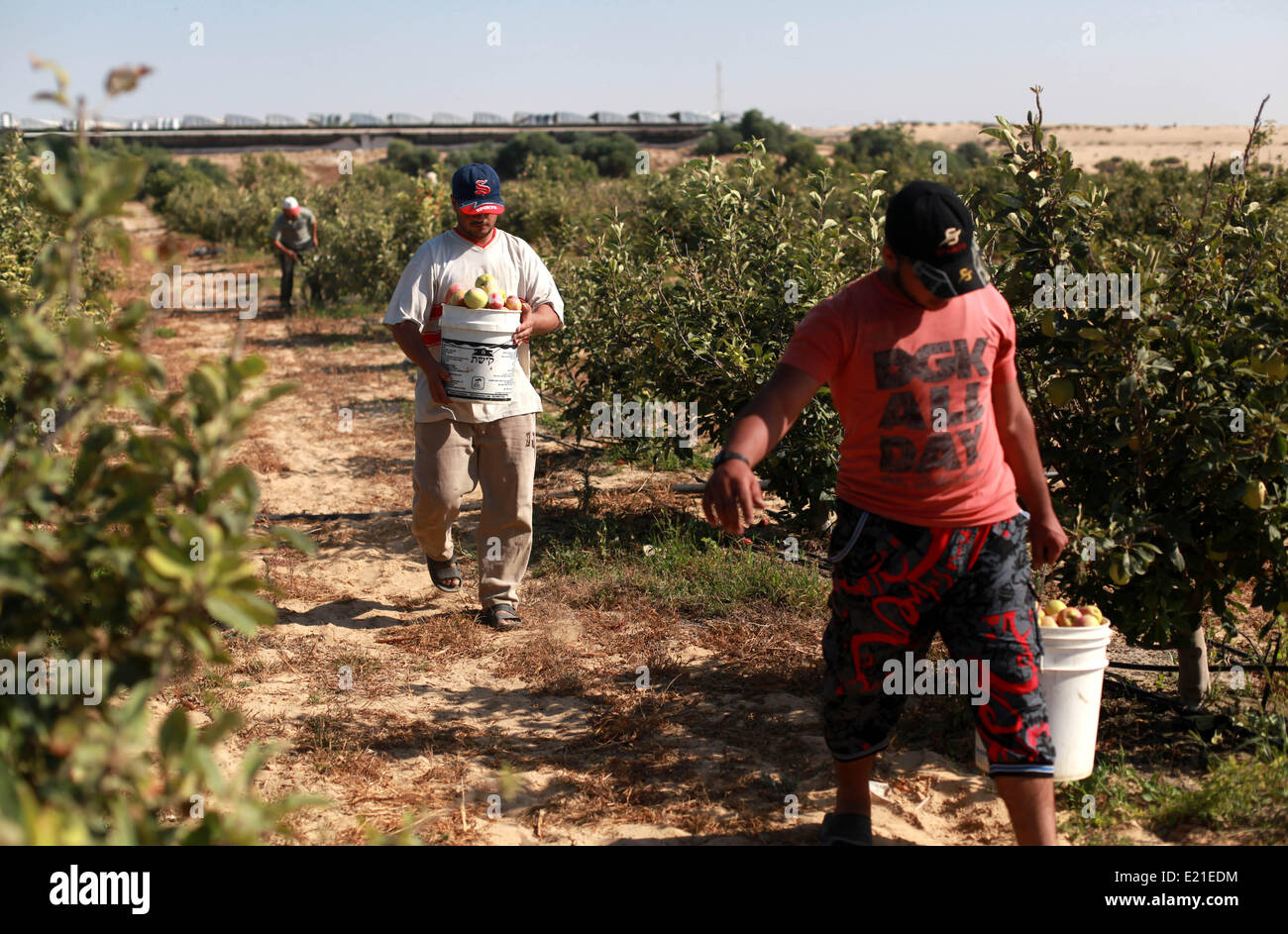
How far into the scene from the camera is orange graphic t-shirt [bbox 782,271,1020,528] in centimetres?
269

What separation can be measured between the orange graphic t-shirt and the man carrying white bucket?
7.42 ft

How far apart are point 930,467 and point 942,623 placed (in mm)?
427

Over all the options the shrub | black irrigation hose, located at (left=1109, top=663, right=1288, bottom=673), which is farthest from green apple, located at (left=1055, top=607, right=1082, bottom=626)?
the shrub

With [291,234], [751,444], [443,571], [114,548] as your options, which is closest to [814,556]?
[443,571]

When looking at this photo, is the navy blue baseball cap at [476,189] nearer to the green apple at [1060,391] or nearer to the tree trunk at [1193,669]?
the green apple at [1060,391]

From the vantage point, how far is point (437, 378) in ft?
15.4

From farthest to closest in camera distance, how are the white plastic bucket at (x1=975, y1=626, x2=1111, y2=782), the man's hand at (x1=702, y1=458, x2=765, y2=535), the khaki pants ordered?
1. the khaki pants
2. the white plastic bucket at (x1=975, y1=626, x2=1111, y2=782)
3. the man's hand at (x1=702, y1=458, x2=765, y2=535)

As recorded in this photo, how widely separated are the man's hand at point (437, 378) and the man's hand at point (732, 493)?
241 cm

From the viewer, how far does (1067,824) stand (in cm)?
319

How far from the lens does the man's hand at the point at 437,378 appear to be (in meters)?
4.68

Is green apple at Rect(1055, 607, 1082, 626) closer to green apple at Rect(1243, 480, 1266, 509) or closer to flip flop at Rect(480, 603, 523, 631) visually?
green apple at Rect(1243, 480, 1266, 509)
